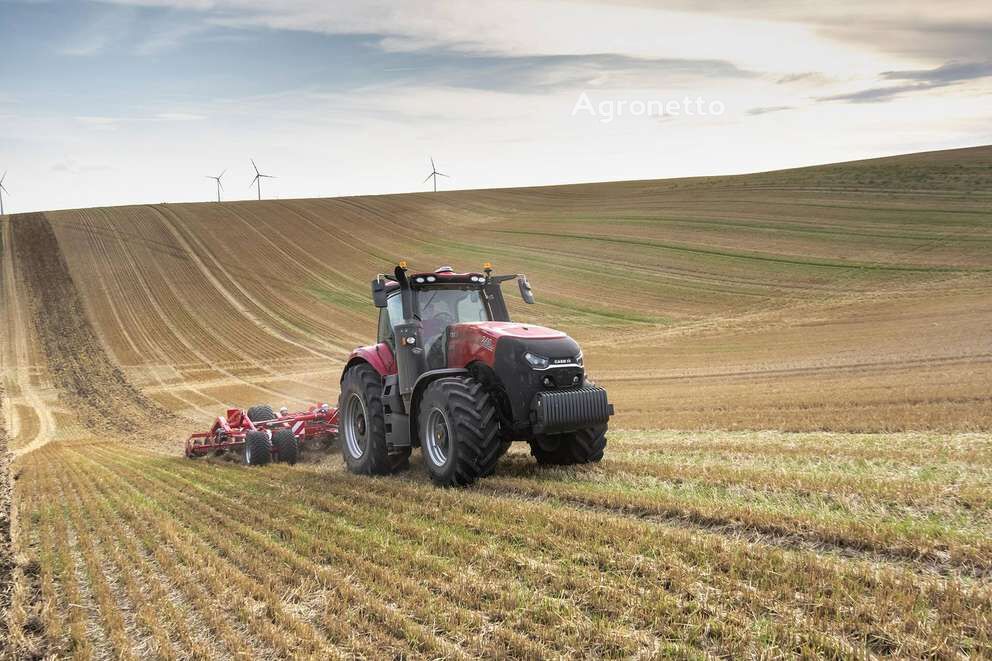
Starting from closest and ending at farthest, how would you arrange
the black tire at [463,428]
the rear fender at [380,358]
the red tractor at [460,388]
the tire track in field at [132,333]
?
the black tire at [463,428]
the red tractor at [460,388]
the rear fender at [380,358]
the tire track in field at [132,333]

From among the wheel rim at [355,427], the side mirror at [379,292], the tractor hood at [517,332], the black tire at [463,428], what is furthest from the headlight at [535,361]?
the wheel rim at [355,427]

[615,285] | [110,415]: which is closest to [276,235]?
[615,285]

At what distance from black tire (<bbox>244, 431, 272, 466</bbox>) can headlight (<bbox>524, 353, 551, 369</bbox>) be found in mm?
5886

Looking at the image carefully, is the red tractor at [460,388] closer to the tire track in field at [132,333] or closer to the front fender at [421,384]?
the front fender at [421,384]

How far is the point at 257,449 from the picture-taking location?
12133mm

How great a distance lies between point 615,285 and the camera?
118ft

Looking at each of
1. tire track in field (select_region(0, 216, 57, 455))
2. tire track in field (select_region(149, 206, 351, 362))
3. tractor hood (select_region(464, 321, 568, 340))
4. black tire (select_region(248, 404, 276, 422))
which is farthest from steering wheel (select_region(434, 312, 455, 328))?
tire track in field (select_region(149, 206, 351, 362))

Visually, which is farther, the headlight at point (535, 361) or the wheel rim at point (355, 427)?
the wheel rim at point (355, 427)

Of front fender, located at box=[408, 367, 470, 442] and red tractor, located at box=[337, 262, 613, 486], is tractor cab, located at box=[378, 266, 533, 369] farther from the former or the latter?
front fender, located at box=[408, 367, 470, 442]

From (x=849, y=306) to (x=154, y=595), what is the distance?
2938 cm

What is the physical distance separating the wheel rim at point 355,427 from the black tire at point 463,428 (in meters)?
2.17

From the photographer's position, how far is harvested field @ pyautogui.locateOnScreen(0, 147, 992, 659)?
4633 millimetres

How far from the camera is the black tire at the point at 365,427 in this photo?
9656 mm

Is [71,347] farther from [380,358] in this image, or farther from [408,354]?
[408,354]
